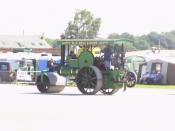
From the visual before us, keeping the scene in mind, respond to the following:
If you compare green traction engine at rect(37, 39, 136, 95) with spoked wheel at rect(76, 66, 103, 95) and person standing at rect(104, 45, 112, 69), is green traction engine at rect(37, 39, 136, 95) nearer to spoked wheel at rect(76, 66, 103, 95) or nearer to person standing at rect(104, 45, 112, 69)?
spoked wheel at rect(76, 66, 103, 95)

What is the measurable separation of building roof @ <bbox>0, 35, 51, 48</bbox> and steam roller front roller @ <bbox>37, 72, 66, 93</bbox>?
102 meters

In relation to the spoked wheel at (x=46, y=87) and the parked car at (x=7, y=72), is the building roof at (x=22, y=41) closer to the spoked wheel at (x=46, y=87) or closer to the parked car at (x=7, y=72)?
the parked car at (x=7, y=72)

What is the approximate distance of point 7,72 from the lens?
1943 inches

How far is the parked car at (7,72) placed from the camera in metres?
48.4

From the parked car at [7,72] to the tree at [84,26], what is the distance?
5502cm

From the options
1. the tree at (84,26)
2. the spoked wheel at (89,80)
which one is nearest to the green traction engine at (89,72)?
the spoked wheel at (89,80)

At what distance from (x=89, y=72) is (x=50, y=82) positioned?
1939 mm

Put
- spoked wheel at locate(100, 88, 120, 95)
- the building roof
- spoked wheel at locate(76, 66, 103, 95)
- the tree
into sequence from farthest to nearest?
1. the building roof
2. the tree
3. spoked wheel at locate(100, 88, 120, 95)
4. spoked wheel at locate(76, 66, 103, 95)

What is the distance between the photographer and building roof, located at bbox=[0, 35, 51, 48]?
132125 mm

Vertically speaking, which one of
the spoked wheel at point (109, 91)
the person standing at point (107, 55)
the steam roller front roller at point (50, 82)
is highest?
the person standing at point (107, 55)

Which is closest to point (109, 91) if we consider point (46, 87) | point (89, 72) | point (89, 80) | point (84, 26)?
point (89, 80)

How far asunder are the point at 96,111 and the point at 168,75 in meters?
33.9

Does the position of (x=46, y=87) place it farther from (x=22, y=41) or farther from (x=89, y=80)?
(x=22, y=41)

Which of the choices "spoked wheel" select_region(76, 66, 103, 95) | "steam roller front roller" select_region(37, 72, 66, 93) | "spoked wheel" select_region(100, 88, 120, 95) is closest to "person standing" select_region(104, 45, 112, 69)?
"spoked wheel" select_region(76, 66, 103, 95)
